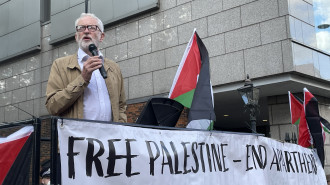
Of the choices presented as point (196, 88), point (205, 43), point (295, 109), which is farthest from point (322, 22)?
point (196, 88)

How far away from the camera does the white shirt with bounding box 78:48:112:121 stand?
335 cm

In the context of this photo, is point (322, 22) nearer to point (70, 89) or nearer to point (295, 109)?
point (295, 109)

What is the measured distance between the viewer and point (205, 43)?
11.8m

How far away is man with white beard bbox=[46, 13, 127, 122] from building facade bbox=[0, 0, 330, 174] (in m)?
7.59

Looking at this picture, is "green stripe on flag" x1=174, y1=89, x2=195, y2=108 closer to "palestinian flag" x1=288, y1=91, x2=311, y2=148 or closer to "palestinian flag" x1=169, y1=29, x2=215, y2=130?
"palestinian flag" x1=169, y1=29, x2=215, y2=130

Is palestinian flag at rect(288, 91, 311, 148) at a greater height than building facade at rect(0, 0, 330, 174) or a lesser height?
lesser

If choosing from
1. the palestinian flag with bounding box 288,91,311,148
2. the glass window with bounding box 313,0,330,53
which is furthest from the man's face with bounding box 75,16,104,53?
the glass window with bounding box 313,0,330,53

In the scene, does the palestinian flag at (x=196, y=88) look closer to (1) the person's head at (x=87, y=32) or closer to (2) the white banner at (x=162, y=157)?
(2) the white banner at (x=162, y=157)

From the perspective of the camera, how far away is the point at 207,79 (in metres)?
4.63

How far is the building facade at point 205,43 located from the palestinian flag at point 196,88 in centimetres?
590

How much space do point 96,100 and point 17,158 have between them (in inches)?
35.8

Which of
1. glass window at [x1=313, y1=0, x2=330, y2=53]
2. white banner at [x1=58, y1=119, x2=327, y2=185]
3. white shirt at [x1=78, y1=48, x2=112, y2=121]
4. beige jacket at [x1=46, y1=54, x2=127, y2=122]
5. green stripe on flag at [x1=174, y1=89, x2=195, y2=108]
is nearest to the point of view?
white banner at [x1=58, y1=119, x2=327, y2=185]

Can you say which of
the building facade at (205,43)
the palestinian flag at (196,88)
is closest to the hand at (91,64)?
the palestinian flag at (196,88)

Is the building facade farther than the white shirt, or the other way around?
the building facade
